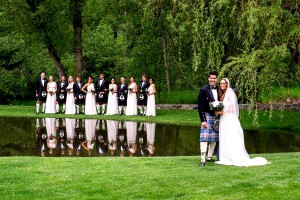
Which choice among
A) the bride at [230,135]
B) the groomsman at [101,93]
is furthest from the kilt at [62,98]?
the bride at [230,135]

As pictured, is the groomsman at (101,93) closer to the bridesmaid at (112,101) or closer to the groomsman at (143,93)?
the bridesmaid at (112,101)

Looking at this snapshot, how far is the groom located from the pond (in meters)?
3.58

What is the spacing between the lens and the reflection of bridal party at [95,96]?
28078mm

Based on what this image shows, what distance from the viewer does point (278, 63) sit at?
18.3 meters

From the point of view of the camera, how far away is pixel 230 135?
12.0 metres

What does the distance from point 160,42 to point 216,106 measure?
65.7 ft

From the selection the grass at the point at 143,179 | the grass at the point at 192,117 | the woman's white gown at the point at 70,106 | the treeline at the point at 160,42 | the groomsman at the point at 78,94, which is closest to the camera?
the grass at the point at 143,179

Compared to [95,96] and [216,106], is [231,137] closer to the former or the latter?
[216,106]

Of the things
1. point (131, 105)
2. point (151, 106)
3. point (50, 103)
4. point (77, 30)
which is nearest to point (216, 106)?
point (151, 106)

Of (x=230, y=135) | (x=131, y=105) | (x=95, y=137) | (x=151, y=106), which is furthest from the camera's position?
(x=131, y=105)

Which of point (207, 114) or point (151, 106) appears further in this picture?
point (151, 106)

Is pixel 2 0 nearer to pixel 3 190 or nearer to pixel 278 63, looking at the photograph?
pixel 278 63

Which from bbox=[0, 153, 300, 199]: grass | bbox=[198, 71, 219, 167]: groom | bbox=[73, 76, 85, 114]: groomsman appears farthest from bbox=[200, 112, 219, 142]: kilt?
bbox=[73, 76, 85, 114]: groomsman

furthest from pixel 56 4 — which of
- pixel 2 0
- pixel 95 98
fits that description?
pixel 95 98
